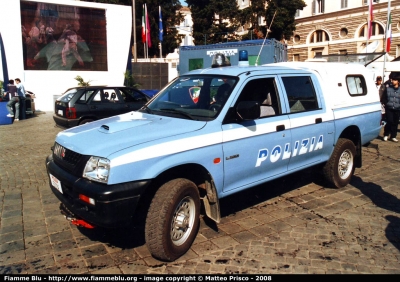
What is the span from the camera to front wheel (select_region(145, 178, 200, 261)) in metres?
3.47

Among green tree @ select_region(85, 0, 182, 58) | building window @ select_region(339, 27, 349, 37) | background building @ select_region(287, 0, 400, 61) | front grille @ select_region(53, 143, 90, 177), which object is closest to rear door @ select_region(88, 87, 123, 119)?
front grille @ select_region(53, 143, 90, 177)

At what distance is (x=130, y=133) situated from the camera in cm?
373

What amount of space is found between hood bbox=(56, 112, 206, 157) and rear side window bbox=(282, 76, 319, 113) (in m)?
1.62

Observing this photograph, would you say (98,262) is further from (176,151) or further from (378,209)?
(378,209)

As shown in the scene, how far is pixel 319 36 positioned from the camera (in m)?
46.6

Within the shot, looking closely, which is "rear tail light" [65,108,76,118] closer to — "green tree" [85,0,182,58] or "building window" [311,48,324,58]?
"green tree" [85,0,182,58]

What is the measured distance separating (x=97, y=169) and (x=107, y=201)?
1.09 ft

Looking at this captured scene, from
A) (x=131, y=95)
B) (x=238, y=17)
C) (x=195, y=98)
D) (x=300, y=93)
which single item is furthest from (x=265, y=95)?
(x=238, y=17)

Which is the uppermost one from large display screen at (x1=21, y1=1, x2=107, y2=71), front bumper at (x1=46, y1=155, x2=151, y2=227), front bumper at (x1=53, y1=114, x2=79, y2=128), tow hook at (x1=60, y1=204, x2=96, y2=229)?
large display screen at (x1=21, y1=1, x2=107, y2=71)

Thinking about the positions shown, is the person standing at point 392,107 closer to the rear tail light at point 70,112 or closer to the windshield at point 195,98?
the windshield at point 195,98

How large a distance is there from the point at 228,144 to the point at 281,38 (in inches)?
1556

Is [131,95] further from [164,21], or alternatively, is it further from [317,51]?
[317,51]

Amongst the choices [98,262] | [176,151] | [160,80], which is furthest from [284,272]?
[160,80]

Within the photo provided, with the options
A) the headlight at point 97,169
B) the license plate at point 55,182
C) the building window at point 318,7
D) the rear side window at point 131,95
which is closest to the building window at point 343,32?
the building window at point 318,7
